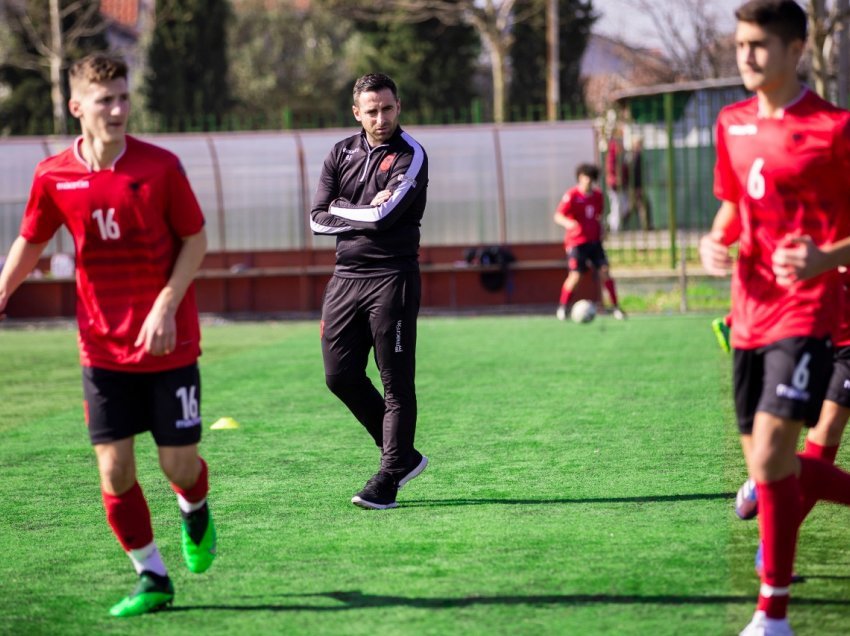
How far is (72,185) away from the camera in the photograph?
189 inches

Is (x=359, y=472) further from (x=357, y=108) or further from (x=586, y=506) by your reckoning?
(x=357, y=108)

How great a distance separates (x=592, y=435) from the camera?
898 cm

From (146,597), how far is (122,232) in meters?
1.37

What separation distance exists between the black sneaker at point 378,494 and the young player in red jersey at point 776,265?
101 inches

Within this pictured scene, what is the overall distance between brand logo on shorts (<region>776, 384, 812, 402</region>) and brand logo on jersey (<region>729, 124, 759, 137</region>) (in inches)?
35.0

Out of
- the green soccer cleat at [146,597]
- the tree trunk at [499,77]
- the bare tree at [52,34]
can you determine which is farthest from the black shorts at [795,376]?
the bare tree at [52,34]

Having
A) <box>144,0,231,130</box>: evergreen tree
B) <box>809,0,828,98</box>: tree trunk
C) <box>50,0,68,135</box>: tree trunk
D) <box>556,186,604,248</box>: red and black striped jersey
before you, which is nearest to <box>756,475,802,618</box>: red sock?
<box>556,186,604,248</box>: red and black striped jersey

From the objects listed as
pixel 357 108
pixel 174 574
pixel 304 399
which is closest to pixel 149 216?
pixel 174 574

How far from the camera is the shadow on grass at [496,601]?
492 centimetres

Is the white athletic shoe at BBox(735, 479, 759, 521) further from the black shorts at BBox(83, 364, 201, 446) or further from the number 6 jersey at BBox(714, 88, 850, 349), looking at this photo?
the black shorts at BBox(83, 364, 201, 446)

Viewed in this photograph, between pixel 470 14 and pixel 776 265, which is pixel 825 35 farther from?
pixel 470 14

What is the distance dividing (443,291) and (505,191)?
6.49ft

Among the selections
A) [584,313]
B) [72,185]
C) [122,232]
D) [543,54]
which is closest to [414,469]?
[122,232]

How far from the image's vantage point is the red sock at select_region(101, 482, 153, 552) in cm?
498
